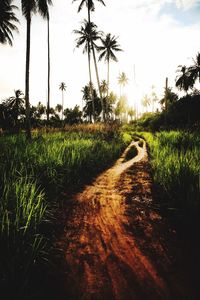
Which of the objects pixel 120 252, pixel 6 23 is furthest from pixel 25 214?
pixel 6 23

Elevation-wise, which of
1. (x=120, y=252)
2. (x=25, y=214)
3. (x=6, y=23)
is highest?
(x=6, y=23)

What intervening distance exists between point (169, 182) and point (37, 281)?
2981 millimetres

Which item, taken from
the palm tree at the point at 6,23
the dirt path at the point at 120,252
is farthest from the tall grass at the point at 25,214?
the palm tree at the point at 6,23

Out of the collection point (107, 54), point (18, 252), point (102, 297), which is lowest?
point (102, 297)

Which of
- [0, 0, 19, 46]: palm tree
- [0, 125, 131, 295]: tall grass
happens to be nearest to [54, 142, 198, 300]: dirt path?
[0, 125, 131, 295]: tall grass

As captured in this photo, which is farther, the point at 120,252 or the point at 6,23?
the point at 6,23

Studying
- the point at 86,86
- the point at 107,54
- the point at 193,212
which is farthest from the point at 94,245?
the point at 86,86

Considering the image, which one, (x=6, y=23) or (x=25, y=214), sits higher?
(x=6, y=23)

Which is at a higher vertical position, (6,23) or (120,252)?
(6,23)

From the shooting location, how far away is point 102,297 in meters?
2.07

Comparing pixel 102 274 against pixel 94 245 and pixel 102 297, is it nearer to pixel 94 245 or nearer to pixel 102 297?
pixel 102 297

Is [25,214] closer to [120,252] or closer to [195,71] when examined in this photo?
[120,252]

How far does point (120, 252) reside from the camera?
9.20 feet

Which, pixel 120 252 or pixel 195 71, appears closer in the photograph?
pixel 120 252
